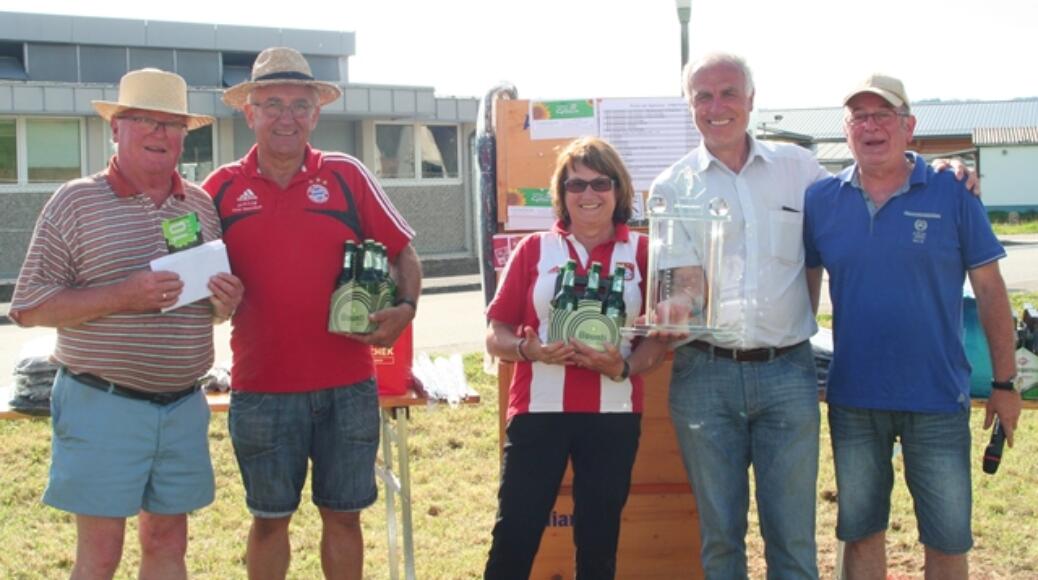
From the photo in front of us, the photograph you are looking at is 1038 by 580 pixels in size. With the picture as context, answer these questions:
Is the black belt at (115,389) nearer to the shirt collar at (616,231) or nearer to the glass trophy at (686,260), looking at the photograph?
the shirt collar at (616,231)

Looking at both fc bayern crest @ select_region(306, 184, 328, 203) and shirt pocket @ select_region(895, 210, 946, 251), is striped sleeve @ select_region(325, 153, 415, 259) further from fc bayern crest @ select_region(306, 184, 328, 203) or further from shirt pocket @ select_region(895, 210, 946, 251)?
shirt pocket @ select_region(895, 210, 946, 251)

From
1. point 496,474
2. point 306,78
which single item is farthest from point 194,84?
point 306,78

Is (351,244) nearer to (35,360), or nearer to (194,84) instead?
(35,360)

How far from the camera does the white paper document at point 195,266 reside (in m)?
3.62

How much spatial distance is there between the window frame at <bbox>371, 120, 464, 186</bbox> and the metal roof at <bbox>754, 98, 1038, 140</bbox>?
1402 inches

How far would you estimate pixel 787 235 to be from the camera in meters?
3.84

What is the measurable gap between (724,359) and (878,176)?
825 mm

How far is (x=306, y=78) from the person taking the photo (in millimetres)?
4027

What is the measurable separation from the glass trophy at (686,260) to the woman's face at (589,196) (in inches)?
6.6

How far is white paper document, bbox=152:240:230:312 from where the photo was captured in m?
3.62

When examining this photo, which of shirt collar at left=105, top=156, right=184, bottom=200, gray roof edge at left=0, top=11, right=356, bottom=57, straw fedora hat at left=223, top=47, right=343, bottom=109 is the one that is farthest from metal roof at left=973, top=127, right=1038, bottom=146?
shirt collar at left=105, top=156, right=184, bottom=200

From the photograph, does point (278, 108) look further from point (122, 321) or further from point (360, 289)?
point (122, 321)

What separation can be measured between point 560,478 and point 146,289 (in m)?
1.56

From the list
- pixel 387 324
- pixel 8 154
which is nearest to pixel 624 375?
pixel 387 324
